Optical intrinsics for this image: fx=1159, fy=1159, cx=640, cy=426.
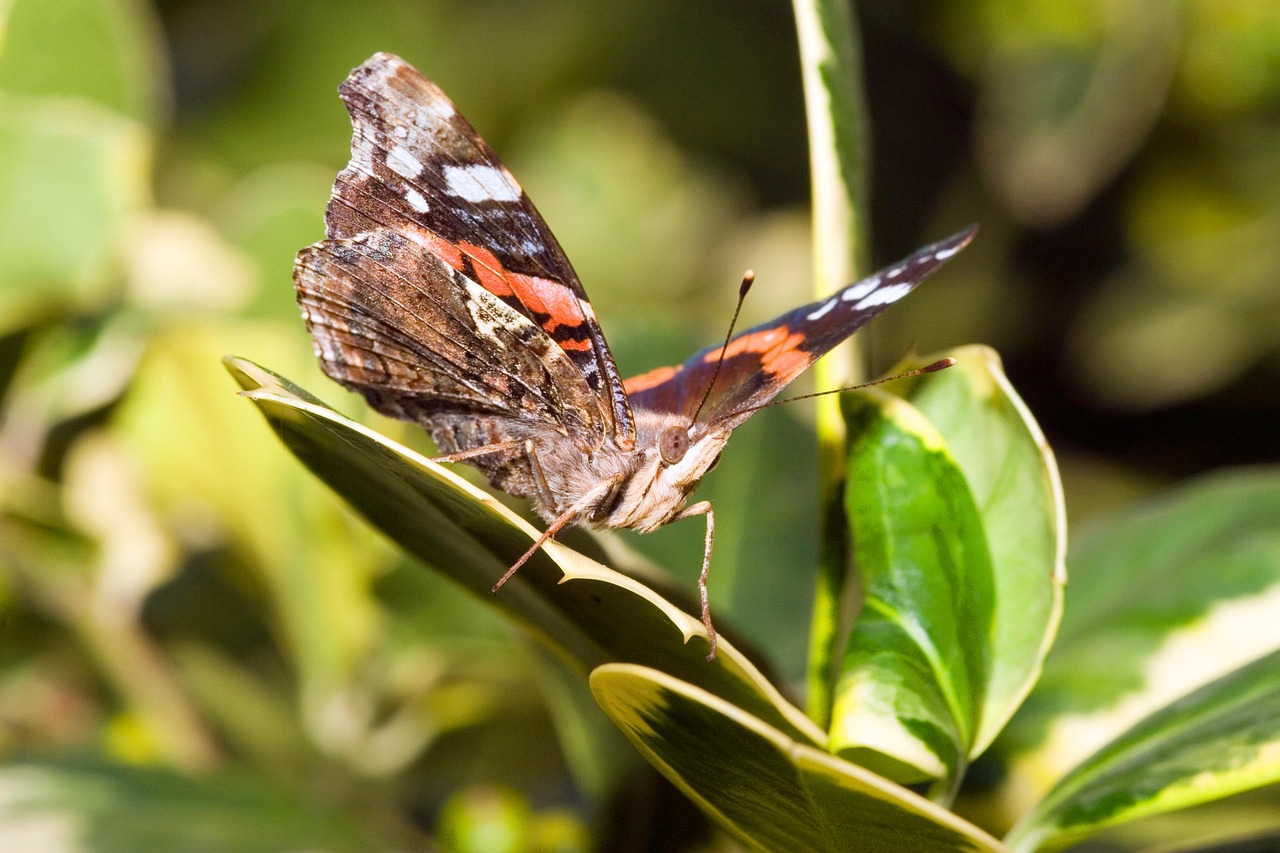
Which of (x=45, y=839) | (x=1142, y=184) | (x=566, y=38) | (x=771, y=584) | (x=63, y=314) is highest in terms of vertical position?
(x=566, y=38)

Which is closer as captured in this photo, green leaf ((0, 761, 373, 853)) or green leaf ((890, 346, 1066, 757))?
green leaf ((890, 346, 1066, 757))

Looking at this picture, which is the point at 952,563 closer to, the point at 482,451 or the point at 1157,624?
the point at 1157,624

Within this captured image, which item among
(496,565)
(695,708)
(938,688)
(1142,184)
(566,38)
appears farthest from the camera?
(566,38)

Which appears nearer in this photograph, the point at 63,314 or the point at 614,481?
the point at 614,481

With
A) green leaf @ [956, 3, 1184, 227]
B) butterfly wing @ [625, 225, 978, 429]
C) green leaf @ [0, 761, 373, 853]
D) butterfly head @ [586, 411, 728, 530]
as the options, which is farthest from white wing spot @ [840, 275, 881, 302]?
green leaf @ [956, 3, 1184, 227]

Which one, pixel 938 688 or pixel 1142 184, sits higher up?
pixel 1142 184

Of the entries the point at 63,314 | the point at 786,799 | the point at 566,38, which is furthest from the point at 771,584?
the point at 566,38

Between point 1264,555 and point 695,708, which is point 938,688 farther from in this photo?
point 1264,555

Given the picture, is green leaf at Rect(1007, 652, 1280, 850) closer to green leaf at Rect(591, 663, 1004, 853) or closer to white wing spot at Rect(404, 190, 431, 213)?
green leaf at Rect(591, 663, 1004, 853)
